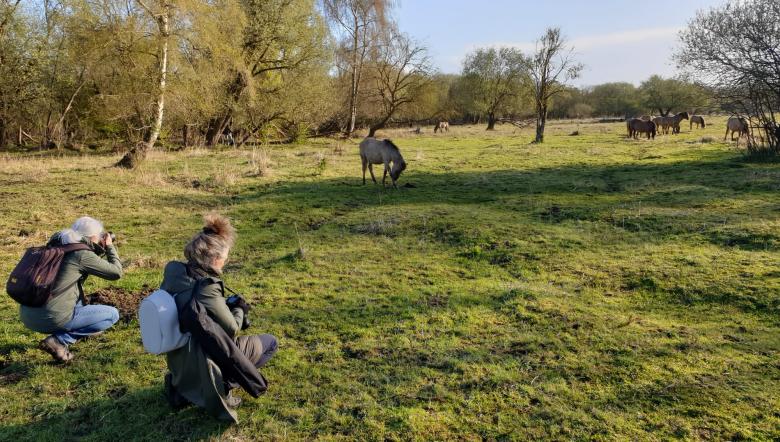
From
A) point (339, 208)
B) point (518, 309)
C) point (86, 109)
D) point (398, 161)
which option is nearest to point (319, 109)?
point (86, 109)

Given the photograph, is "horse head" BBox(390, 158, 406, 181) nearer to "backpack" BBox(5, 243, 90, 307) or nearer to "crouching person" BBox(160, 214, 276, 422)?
"backpack" BBox(5, 243, 90, 307)

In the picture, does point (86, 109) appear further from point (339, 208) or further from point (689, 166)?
point (689, 166)

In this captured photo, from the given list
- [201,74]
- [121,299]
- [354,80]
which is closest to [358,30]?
[354,80]

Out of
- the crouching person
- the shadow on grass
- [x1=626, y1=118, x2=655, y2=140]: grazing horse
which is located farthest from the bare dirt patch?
[x1=626, y1=118, x2=655, y2=140]: grazing horse

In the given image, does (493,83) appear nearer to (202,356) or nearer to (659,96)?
(659,96)

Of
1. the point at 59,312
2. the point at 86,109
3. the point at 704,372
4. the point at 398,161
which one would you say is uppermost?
the point at 86,109

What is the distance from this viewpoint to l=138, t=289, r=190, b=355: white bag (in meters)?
3.11

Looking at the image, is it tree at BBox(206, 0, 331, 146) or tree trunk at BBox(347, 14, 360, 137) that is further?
tree trunk at BBox(347, 14, 360, 137)

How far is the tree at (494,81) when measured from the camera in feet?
171

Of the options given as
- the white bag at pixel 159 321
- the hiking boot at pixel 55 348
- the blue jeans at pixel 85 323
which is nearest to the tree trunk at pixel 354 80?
the blue jeans at pixel 85 323

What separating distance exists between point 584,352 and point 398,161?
9.43m

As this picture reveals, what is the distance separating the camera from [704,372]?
4141mm

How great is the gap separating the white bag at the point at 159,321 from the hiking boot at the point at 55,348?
6.49 ft

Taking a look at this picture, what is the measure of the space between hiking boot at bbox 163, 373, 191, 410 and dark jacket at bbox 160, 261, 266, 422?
10cm
